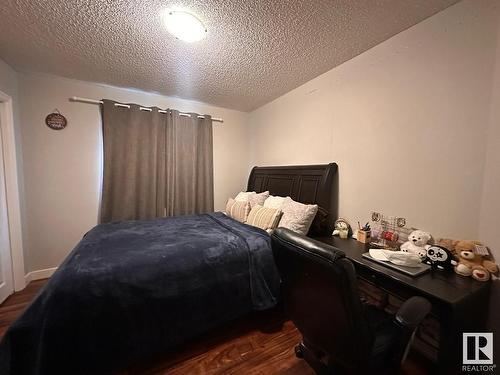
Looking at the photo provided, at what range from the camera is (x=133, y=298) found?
128cm

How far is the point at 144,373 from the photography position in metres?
1.35

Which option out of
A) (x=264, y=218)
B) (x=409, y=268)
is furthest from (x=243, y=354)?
(x=409, y=268)

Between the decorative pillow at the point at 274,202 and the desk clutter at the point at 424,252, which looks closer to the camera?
the desk clutter at the point at 424,252

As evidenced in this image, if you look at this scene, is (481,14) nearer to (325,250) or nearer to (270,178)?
(325,250)

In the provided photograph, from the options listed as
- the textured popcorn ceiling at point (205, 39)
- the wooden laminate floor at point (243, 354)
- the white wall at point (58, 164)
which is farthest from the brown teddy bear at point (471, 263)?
the white wall at point (58, 164)

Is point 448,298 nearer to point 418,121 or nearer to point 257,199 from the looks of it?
point 418,121

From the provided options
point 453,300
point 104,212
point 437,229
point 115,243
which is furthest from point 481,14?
point 104,212

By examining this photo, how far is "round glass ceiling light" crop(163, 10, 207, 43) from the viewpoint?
1.44 meters

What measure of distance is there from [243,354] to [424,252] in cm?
145

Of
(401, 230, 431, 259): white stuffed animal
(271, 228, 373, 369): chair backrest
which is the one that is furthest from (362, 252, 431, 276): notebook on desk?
(271, 228, 373, 369): chair backrest

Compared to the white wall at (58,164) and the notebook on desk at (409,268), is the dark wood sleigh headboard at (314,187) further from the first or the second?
the white wall at (58,164)

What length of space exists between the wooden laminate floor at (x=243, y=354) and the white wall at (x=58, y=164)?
3.07ft

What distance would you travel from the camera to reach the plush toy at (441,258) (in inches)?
50.4

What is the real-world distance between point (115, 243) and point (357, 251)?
1952 millimetres
